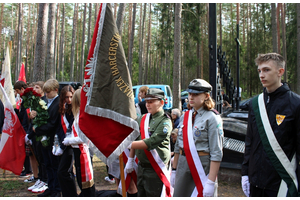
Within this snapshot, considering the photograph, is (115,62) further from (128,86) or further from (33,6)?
(33,6)

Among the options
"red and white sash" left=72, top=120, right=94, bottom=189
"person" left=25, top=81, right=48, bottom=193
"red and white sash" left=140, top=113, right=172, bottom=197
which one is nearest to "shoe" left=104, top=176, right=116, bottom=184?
"person" left=25, top=81, right=48, bottom=193

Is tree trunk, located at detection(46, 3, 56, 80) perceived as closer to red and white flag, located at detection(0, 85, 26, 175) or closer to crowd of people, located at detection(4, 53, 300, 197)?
red and white flag, located at detection(0, 85, 26, 175)

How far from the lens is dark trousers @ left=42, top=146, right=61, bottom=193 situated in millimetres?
4703

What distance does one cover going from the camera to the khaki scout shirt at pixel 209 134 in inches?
104

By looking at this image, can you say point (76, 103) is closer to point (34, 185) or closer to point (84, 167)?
point (84, 167)

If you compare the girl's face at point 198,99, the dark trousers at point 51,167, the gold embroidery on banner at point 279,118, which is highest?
the girl's face at point 198,99

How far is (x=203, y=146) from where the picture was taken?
108 inches

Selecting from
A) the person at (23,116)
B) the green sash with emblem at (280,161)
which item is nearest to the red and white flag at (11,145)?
the person at (23,116)

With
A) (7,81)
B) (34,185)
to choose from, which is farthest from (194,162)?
(7,81)

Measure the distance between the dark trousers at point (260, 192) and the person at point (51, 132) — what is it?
3.44 m

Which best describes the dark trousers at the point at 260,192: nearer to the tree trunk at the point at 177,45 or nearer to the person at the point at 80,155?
the person at the point at 80,155

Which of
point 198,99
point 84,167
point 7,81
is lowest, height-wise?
point 84,167

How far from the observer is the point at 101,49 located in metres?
2.95

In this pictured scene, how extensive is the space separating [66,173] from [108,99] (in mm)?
1818
